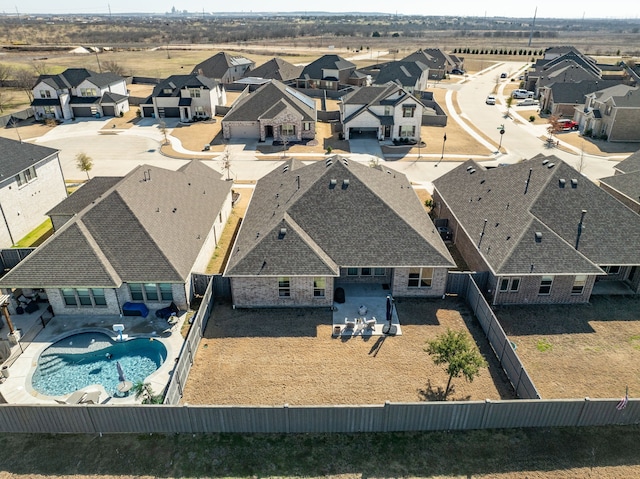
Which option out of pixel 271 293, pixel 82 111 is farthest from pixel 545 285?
pixel 82 111

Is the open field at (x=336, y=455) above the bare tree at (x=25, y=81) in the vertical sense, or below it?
below

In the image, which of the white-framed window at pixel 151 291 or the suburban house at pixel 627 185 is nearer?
the white-framed window at pixel 151 291

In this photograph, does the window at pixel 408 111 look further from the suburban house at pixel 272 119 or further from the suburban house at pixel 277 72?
the suburban house at pixel 277 72

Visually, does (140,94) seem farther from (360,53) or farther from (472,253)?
(360,53)

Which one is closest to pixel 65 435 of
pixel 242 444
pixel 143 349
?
pixel 143 349

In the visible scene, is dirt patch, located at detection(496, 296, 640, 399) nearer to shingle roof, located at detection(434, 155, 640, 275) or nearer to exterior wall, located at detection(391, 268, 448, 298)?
shingle roof, located at detection(434, 155, 640, 275)

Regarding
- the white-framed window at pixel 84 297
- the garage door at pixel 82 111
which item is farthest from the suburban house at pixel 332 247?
the garage door at pixel 82 111

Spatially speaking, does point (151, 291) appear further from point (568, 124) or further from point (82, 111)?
point (568, 124)
